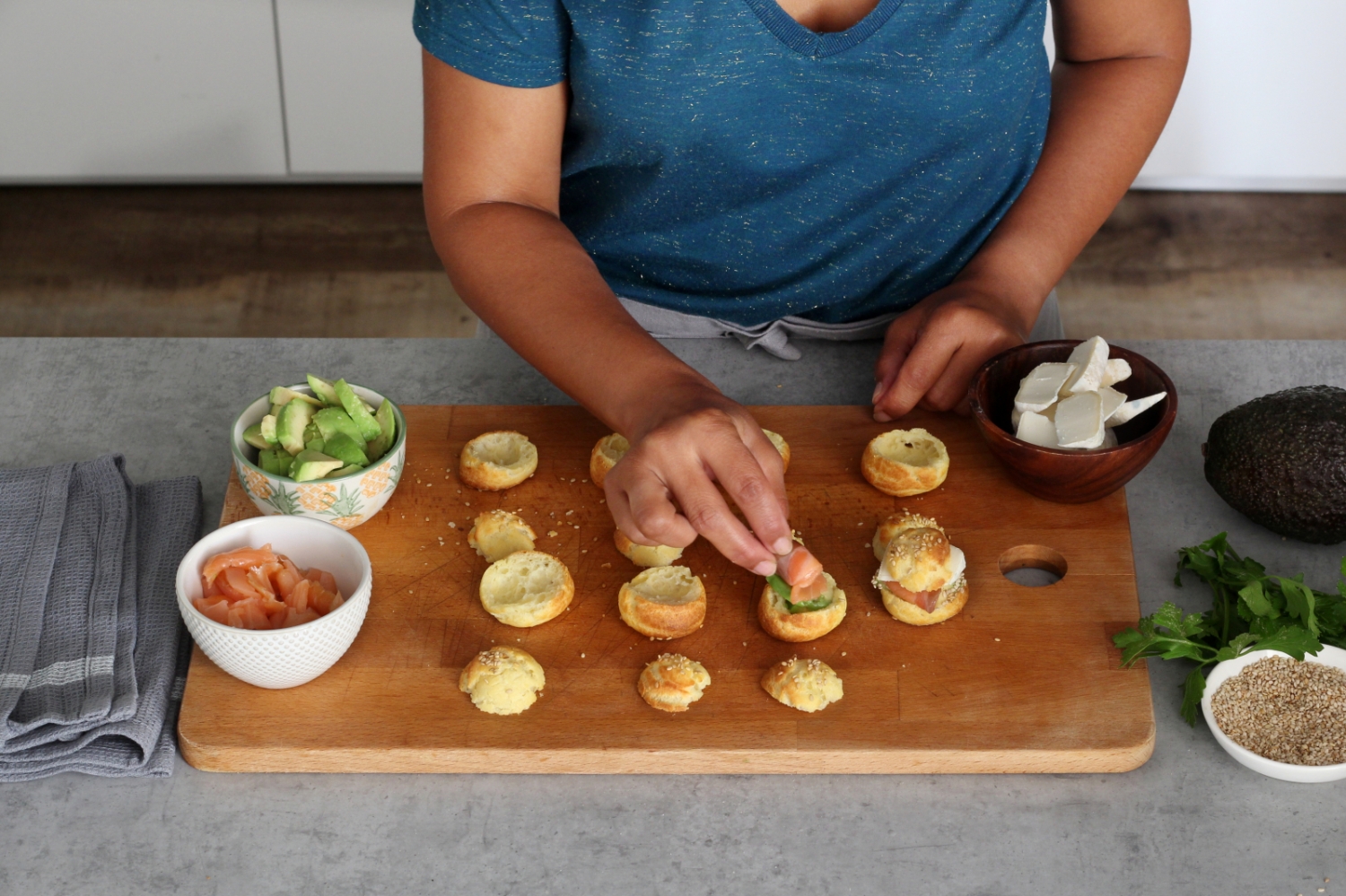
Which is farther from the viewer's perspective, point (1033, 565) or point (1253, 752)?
point (1033, 565)

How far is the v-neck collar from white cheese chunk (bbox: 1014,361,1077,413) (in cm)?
44

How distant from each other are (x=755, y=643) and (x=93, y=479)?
0.78 meters

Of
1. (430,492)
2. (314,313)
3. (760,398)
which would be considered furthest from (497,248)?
(314,313)

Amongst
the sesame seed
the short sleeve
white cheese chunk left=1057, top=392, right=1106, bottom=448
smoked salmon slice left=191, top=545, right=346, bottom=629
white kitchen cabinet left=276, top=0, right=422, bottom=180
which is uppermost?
the short sleeve

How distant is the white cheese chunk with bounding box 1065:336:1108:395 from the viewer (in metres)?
1.34

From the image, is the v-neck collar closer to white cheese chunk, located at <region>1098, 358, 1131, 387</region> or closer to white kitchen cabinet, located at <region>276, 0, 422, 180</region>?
white cheese chunk, located at <region>1098, 358, 1131, 387</region>

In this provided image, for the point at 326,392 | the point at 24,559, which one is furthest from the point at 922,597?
the point at 24,559

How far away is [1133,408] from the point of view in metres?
1.35

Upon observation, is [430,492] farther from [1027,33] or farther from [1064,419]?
[1027,33]

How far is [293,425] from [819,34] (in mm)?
742

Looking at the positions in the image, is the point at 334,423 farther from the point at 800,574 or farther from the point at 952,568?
the point at 952,568

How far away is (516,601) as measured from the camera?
131 centimetres

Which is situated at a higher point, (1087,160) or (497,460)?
(1087,160)

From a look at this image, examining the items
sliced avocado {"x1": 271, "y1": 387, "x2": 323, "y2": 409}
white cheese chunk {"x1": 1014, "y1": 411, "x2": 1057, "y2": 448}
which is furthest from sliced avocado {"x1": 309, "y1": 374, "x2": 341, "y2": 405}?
white cheese chunk {"x1": 1014, "y1": 411, "x2": 1057, "y2": 448}
